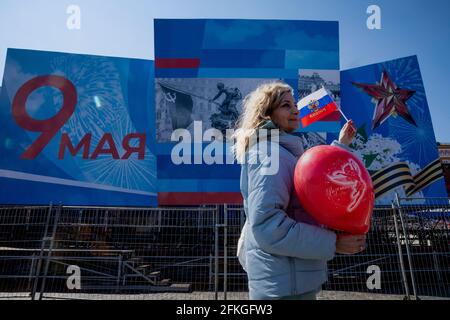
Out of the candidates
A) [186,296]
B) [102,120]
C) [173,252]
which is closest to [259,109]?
[173,252]

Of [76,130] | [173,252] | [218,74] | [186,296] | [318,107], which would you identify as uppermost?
[218,74]

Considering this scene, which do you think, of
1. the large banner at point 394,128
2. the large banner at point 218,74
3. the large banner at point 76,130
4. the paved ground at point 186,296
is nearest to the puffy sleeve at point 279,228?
the paved ground at point 186,296

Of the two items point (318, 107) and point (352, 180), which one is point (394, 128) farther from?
point (352, 180)

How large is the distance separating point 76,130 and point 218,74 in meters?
6.38

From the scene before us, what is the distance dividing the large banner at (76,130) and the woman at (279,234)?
40.1ft

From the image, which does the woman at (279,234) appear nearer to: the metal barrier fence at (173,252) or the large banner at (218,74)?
the metal barrier fence at (173,252)

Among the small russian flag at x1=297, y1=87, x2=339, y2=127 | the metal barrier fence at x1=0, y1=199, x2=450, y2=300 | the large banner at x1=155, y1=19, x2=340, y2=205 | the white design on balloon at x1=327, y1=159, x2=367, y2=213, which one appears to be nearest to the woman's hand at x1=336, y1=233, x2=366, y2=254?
the white design on balloon at x1=327, y1=159, x2=367, y2=213

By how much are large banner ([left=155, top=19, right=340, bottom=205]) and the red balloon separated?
11.7 m

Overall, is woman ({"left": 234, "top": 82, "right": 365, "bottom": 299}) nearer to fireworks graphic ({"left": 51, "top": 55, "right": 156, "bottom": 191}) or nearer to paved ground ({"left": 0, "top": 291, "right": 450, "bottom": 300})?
paved ground ({"left": 0, "top": 291, "right": 450, "bottom": 300})

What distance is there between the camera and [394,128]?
1417 centimetres

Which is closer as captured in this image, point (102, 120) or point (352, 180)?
point (352, 180)

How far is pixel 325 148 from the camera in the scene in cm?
186

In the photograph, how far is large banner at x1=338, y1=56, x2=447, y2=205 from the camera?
13.8 meters
